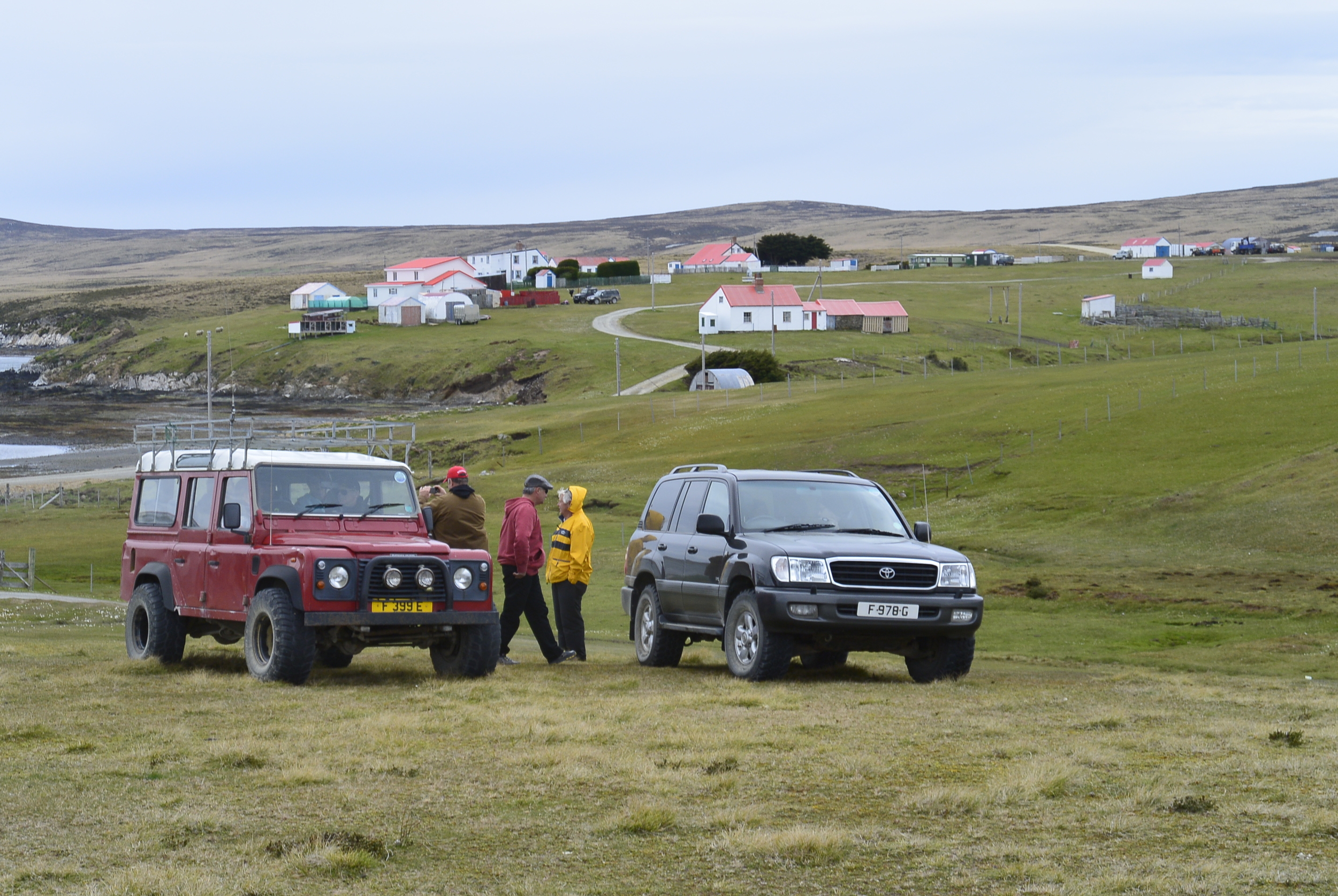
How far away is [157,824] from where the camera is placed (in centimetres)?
789

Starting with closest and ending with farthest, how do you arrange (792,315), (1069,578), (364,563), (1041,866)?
(1041,866) → (364,563) → (1069,578) → (792,315)

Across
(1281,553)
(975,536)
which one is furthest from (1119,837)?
(975,536)

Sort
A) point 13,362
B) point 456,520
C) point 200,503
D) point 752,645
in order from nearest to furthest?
point 752,645 < point 200,503 < point 456,520 < point 13,362

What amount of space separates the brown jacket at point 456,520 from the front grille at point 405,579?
236 cm

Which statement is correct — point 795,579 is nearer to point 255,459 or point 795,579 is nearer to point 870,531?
point 870,531

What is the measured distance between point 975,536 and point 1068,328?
100809 millimetres

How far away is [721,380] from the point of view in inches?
3637

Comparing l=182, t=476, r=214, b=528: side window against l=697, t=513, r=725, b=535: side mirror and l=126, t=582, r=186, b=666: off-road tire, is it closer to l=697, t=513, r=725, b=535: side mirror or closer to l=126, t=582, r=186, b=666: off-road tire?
l=126, t=582, r=186, b=666: off-road tire

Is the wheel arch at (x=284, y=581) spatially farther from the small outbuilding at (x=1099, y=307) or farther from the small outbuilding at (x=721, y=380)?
the small outbuilding at (x=1099, y=307)

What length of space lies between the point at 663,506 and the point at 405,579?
4.04 m

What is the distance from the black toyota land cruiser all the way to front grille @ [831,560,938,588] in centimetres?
Answer: 1

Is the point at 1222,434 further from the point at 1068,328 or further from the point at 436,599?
the point at 1068,328

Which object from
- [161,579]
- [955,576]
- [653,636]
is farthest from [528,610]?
[955,576]

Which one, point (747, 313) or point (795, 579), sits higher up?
point (747, 313)
